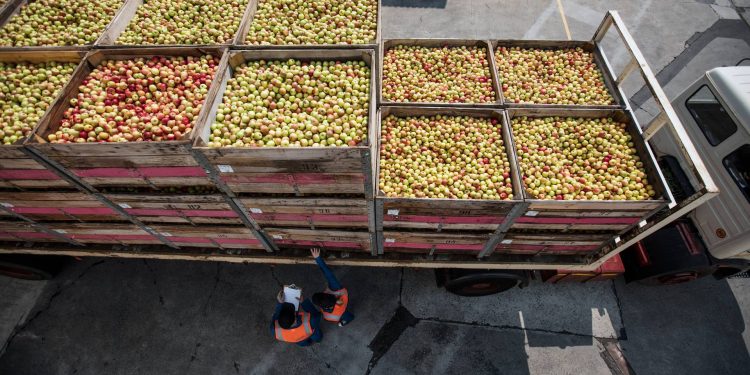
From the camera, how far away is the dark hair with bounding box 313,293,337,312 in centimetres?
532

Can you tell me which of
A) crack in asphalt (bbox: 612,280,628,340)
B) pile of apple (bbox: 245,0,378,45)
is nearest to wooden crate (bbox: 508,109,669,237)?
crack in asphalt (bbox: 612,280,628,340)

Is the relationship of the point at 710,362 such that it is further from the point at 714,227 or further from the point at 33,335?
the point at 33,335

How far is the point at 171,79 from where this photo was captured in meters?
4.33

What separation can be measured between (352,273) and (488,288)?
8.15 ft

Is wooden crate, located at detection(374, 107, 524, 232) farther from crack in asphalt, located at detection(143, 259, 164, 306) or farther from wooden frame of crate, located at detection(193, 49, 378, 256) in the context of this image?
crack in asphalt, located at detection(143, 259, 164, 306)

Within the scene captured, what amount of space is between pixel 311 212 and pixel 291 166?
0.97 meters

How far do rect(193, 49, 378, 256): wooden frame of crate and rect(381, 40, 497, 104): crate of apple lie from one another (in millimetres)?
1226

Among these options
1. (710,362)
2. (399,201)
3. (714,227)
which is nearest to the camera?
(399,201)

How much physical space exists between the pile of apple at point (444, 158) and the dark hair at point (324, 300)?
6.28ft

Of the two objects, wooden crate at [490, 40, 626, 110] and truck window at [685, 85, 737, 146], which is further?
truck window at [685, 85, 737, 146]

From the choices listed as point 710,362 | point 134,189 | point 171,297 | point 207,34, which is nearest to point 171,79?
point 207,34

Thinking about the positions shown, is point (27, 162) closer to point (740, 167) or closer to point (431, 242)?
point (431, 242)

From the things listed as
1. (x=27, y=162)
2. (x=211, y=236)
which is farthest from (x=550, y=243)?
(x=27, y=162)

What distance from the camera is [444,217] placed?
15.0ft
